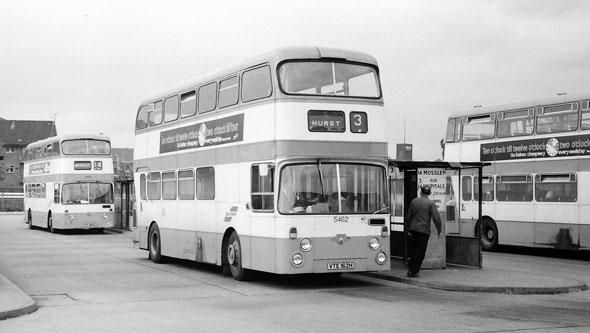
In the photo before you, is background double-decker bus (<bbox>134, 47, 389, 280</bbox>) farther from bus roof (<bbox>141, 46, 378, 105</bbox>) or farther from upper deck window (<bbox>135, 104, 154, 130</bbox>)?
upper deck window (<bbox>135, 104, 154, 130</bbox>)

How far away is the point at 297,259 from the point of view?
48.6 feet

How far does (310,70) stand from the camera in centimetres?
1530

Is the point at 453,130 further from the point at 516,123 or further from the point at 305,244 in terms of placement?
the point at 305,244

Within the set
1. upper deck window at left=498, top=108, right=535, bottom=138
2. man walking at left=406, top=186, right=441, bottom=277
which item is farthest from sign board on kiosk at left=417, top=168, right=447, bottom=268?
upper deck window at left=498, top=108, right=535, bottom=138

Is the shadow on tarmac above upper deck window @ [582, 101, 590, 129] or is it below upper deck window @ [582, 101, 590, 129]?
below

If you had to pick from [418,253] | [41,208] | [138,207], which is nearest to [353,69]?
[418,253]

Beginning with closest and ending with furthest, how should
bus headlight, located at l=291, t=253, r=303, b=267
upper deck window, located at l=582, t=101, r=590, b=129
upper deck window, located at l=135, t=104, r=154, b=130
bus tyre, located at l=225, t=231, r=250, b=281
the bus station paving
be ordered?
the bus station paving
bus headlight, located at l=291, t=253, r=303, b=267
bus tyre, located at l=225, t=231, r=250, b=281
upper deck window, located at l=135, t=104, r=154, b=130
upper deck window, located at l=582, t=101, r=590, b=129

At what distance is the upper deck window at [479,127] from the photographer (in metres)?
26.7

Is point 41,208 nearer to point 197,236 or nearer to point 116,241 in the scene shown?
point 116,241

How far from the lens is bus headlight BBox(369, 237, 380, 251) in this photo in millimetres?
15344

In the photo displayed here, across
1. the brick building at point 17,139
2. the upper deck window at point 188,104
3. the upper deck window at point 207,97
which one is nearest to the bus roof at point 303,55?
the upper deck window at point 207,97

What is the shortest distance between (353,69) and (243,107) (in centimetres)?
237

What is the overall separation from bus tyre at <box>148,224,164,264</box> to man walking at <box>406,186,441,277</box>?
25.0 feet

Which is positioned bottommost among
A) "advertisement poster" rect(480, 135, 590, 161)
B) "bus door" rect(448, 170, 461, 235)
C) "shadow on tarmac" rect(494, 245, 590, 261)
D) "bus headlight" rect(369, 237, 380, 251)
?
"shadow on tarmac" rect(494, 245, 590, 261)
